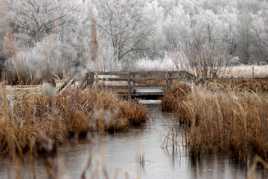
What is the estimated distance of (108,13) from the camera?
144 ft

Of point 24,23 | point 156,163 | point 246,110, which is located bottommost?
point 156,163

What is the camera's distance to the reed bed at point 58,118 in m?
10.5

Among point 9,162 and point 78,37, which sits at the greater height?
point 78,37

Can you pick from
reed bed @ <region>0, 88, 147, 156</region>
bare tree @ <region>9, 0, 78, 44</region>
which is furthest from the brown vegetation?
bare tree @ <region>9, 0, 78, 44</region>

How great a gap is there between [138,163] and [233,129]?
Answer: 62.4 inches

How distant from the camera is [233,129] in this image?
32.6 feet

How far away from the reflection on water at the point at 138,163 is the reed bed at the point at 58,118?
0.41 metres

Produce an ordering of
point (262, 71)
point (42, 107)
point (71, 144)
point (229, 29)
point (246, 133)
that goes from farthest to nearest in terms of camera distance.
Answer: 1. point (229, 29)
2. point (262, 71)
3. point (42, 107)
4. point (71, 144)
5. point (246, 133)

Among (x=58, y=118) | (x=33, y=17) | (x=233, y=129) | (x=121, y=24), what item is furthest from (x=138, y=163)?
(x=121, y=24)

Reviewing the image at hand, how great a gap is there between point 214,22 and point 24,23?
25301 millimetres

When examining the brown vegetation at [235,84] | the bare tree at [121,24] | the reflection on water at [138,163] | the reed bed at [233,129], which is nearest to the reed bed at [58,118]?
the reflection on water at [138,163]

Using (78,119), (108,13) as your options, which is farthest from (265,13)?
(78,119)

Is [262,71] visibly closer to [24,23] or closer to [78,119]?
[24,23]

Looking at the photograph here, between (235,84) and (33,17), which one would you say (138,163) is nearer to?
(235,84)
